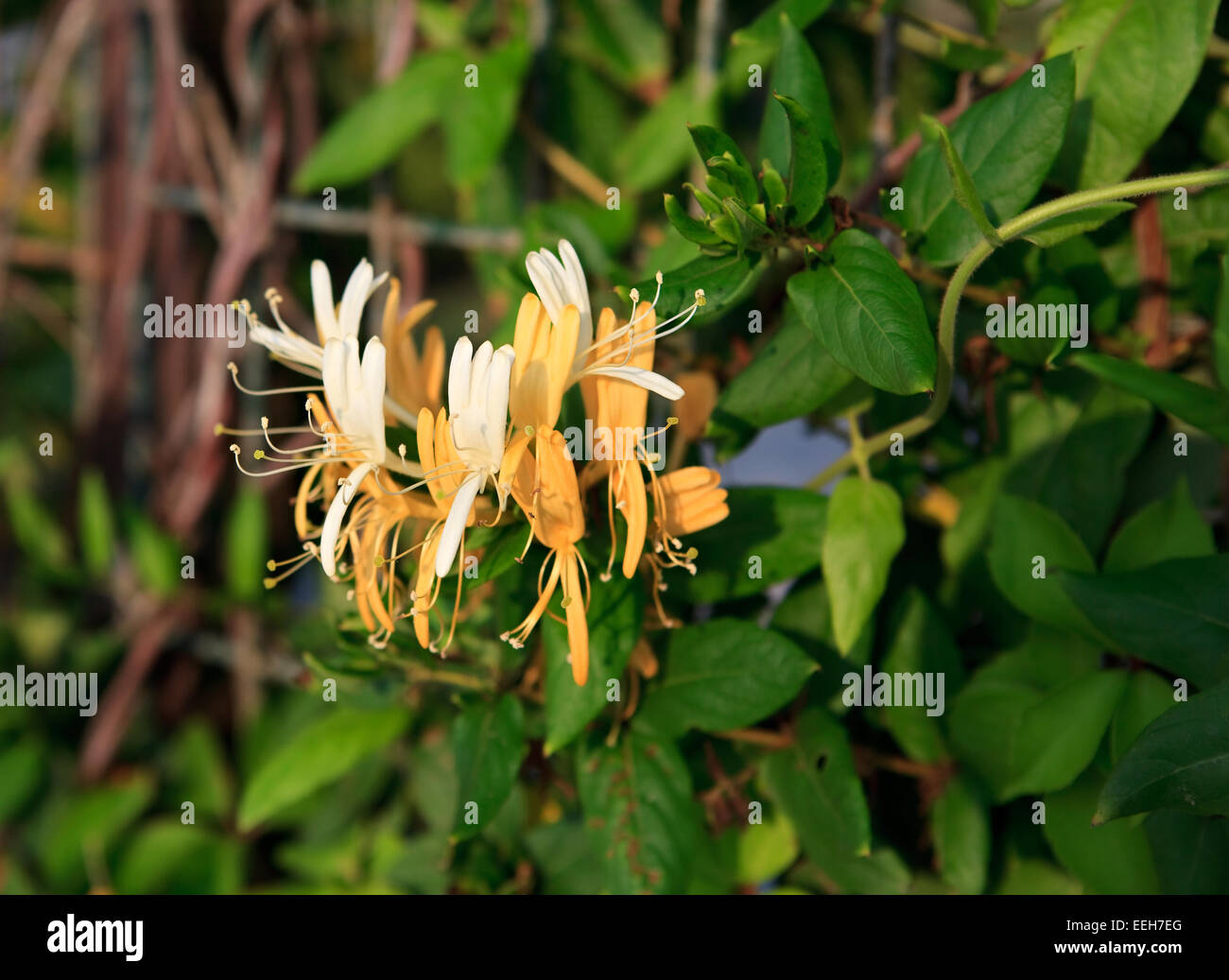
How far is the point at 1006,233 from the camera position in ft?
1.61

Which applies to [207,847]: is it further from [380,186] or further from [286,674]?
[380,186]

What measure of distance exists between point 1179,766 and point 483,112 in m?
0.87

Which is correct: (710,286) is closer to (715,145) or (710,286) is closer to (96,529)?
(715,145)

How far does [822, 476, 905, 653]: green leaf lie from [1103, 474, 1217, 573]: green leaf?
0.16 metres

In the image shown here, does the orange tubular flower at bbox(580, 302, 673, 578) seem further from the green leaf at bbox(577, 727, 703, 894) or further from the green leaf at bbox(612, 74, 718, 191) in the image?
the green leaf at bbox(612, 74, 718, 191)

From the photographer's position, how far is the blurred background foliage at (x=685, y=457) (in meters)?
0.62

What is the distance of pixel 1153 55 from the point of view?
629 millimetres

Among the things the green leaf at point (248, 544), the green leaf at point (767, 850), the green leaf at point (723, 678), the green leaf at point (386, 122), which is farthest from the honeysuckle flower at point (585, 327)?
→ the green leaf at point (248, 544)

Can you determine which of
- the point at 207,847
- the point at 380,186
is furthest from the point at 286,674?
the point at 380,186

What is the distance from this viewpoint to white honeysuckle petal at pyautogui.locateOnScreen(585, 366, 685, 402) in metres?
0.48

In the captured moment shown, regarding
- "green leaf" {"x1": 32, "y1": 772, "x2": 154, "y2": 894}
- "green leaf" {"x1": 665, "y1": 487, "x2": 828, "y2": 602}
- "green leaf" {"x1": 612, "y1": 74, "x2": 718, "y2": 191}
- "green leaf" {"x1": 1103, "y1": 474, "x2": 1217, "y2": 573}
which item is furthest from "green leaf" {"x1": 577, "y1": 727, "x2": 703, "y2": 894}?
"green leaf" {"x1": 32, "y1": 772, "x2": 154, "y2": 894}

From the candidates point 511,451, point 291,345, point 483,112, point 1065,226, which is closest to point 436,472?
point 511,451

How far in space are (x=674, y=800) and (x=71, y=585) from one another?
3.65 feet

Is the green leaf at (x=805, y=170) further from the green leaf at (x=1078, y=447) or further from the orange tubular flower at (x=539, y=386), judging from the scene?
the green leaf at (x=1078, y=447)
